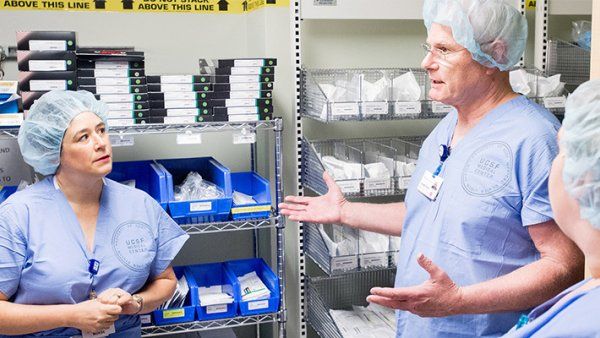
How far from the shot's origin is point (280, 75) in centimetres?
319

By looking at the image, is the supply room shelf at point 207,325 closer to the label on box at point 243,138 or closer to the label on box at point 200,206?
the label on box at point 200,206

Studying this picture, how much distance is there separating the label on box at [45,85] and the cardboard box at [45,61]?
0.05 m

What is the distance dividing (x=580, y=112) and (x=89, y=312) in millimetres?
1720

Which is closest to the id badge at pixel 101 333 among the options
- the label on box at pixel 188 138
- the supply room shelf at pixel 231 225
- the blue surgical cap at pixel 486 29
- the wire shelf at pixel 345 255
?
the supply room shelf at pixel 231 225

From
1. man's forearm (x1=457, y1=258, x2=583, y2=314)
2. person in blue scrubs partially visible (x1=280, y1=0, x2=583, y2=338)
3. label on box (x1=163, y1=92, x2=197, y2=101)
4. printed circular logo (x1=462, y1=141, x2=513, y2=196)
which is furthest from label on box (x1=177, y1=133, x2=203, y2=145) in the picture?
man's forearm (x1=457, y1=258, x2=583, y2=314)

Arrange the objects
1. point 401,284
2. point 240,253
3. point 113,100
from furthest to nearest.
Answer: point 240,253 → point 113,100 → point 401,284

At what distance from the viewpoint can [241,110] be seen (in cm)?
288

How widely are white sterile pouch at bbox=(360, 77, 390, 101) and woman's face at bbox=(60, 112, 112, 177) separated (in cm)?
111

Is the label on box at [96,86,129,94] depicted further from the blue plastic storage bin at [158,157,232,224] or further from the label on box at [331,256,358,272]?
the label on box at [331,256,358,272]

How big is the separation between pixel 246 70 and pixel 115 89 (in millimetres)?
566

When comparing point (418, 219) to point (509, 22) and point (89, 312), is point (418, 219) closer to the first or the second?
point (509, 22)

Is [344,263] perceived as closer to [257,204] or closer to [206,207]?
[257,204]

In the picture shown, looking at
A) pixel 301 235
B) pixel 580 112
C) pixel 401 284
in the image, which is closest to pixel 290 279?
pixel 301 235

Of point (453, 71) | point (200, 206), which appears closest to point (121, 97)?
point (200, 206)
